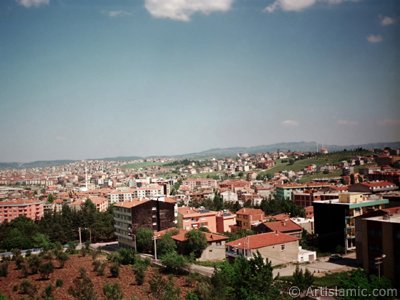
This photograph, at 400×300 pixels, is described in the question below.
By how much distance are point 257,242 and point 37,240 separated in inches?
478

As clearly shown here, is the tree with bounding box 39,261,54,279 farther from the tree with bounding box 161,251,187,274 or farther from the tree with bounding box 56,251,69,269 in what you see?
the tree with bounding box 161,251,187,274

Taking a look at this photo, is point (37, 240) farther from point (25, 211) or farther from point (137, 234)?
point (25, 211)

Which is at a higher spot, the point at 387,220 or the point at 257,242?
the point at 387,220

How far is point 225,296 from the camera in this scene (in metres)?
9.95

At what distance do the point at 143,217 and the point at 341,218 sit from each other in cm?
937

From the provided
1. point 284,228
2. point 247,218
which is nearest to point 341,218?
point 284,228

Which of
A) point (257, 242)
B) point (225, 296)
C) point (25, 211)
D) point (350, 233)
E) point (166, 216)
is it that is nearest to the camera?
point (225, 296)

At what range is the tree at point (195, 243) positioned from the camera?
1725 centimetres

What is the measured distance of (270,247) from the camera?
15.6 meters

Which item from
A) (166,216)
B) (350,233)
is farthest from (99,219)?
(350,233)

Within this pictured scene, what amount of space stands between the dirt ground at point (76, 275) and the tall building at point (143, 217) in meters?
5.28

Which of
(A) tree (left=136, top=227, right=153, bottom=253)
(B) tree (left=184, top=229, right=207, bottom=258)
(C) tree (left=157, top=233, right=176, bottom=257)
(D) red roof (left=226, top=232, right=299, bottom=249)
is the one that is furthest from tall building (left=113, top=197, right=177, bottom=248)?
(D) red roof (left=226, top=232, right=299, bottom=249)

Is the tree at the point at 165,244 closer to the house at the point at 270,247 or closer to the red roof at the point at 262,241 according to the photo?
the house at the point at 270,247

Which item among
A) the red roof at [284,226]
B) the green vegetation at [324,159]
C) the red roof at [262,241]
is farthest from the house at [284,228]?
the green vegetation at [324,159]
